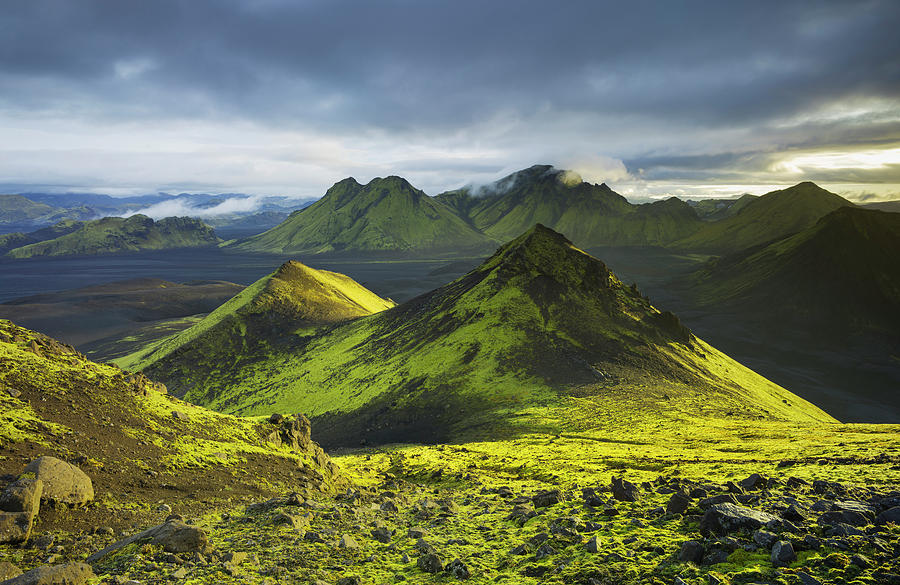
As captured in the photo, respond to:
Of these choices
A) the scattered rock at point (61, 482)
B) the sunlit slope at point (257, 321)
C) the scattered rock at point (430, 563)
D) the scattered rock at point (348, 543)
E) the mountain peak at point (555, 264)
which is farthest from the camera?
the sunlit slope at point (257, 321)

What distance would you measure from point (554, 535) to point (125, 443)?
71.8ft

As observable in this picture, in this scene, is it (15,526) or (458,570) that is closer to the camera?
(15,526)

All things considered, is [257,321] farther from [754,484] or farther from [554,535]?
[754,484]

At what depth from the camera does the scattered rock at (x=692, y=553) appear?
11.9 metres

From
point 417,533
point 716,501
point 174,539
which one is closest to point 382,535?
point 417,533

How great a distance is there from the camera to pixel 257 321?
109m

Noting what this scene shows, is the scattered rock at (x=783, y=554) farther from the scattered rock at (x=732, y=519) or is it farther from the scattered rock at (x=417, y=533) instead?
the scattered rock at (x=417, y=533)

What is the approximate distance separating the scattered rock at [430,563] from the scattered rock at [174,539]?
705 cm

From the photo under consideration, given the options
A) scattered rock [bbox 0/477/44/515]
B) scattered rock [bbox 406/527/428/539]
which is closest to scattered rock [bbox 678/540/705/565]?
scattered rock [bbox 406/527/428/539]

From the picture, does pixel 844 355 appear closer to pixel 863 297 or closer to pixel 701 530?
pixel 863 297

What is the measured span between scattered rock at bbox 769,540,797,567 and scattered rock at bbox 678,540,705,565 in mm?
1683

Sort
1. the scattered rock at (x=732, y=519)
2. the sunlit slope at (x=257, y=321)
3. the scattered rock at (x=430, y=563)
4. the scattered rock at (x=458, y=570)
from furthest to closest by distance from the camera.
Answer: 1. the sunlit slope at (x=257, y=321)
2. the scattered rock at (x=430, y=563)
3. the scattered rock at (x=458, y=570)
4. the scattered rock at (x=732, y=519)

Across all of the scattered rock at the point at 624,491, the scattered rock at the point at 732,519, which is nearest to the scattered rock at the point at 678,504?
the scattered rock at the point at 732,519

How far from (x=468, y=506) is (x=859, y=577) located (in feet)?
50.9
